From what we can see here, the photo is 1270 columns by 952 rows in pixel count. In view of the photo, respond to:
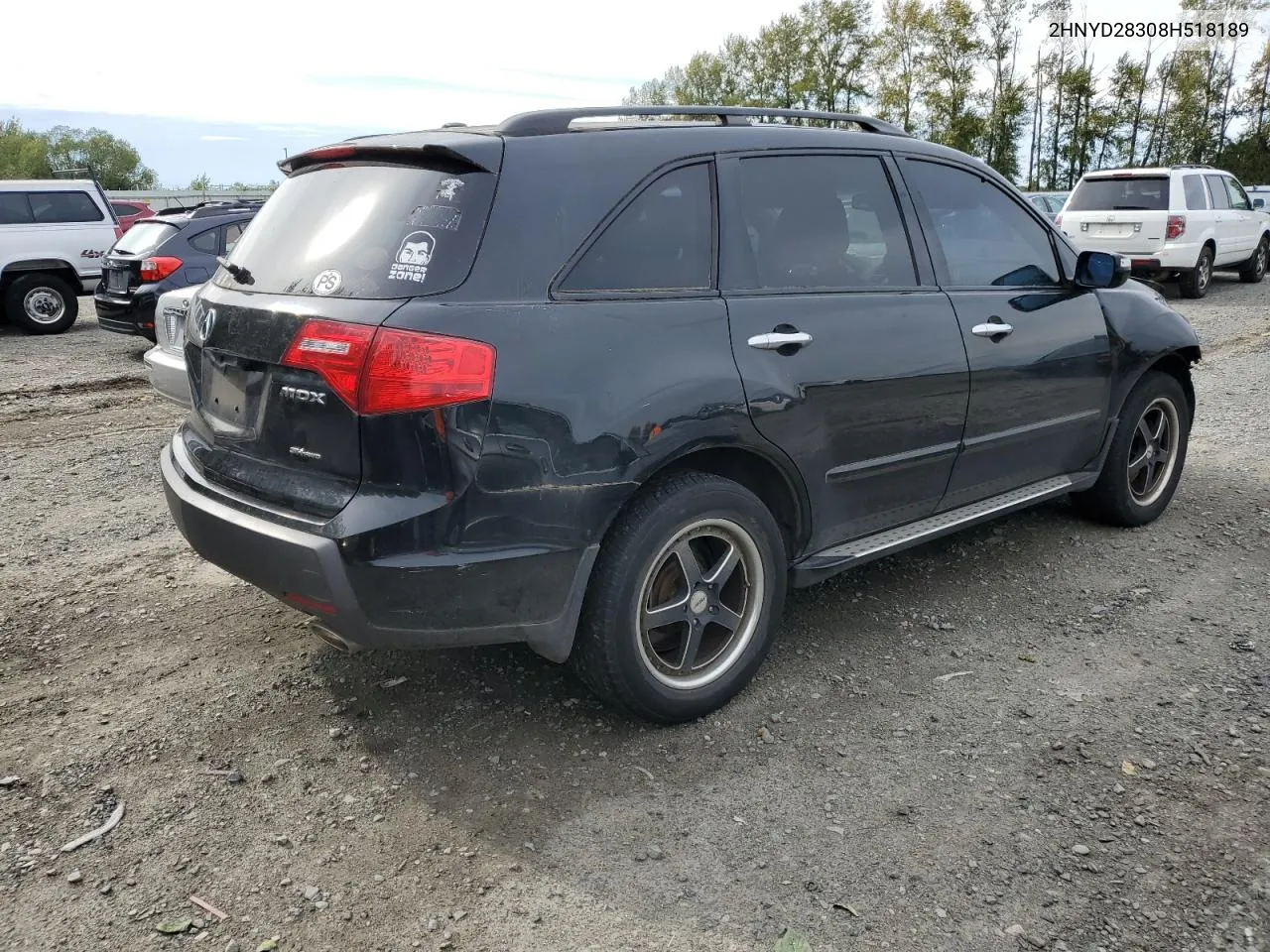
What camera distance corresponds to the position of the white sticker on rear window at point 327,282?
284 cm

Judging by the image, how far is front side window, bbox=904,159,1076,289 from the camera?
12.9 ft

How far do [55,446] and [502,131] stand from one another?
5408 millimetres

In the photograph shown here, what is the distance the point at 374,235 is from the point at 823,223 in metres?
1.54

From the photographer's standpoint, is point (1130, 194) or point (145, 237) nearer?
point (145, 237)

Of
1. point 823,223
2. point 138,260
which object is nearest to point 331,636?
point 823,223

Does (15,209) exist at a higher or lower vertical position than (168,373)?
higher

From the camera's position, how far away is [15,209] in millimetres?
13062

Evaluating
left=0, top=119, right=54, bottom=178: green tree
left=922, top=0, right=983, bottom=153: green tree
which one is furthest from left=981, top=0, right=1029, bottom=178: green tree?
left=0, top=119, right=54, bottom=178: green tree

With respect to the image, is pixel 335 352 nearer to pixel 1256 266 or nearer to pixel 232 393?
pixel 232 393

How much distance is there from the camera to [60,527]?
5160 millimetres

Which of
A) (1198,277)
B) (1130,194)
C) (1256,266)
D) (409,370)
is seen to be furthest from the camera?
(1256,266)

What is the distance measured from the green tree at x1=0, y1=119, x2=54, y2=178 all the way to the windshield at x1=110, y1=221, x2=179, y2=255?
276 feet

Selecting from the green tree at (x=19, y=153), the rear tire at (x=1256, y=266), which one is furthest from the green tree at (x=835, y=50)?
the green tree at (x=19, y=153)

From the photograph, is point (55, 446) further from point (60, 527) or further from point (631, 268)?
point (631, 268)
